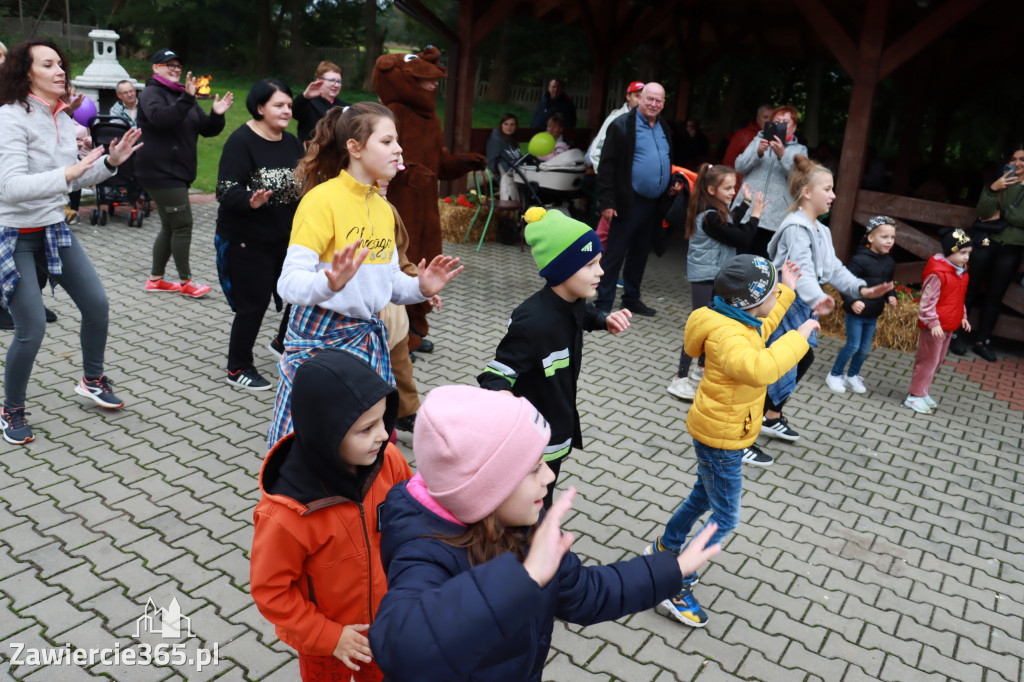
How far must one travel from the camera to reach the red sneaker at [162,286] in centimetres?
767

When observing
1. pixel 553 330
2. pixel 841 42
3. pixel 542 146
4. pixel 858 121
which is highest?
pixel 841 42

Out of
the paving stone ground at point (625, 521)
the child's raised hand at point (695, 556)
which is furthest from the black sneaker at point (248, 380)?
the child's raised hand at point (695, 556)

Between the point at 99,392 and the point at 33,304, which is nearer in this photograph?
the point at 33,304

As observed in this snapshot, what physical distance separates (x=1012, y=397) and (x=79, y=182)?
7234mm

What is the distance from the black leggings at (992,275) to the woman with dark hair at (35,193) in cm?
762

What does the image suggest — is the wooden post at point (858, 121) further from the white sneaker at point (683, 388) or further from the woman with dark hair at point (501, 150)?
the woman with dark hair at point (501, 150)

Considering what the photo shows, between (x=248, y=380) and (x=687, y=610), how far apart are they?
3.43m

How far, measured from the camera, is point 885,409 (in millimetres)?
6434

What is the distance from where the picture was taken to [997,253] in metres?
8.05

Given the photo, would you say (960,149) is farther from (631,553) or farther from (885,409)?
(631,553)

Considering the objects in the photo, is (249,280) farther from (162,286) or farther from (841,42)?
(841,42)

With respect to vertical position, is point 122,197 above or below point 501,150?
below

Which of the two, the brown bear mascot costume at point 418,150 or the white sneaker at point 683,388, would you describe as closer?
the brown bear mascot costume at point 418,150

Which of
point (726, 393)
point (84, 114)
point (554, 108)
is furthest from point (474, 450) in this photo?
point (554, 108)
